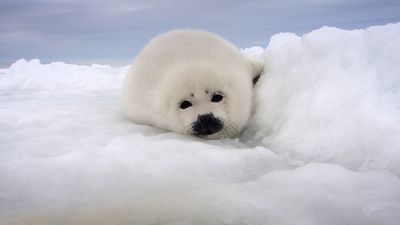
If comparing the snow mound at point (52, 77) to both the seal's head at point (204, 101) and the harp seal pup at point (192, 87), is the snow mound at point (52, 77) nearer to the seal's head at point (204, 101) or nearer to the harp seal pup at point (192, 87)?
the harp seal pup at point (192, 87)

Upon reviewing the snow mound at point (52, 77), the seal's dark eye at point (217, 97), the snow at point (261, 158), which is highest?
the snow mound at point (52, 77)

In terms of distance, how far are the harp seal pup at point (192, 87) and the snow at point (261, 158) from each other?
6.0 inches

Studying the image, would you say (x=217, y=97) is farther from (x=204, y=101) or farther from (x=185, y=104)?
(x=185, y=104)

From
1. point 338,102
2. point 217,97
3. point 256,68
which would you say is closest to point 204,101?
point 217,97

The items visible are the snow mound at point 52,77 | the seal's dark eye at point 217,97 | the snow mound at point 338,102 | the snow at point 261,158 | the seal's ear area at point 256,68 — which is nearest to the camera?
the snow at point 261,158

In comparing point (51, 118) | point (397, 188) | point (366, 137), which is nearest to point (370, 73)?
point (366, 137)

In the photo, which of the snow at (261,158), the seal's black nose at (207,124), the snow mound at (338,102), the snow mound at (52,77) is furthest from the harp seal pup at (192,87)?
the snow mound at (52,77)

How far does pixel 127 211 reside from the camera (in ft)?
6.68

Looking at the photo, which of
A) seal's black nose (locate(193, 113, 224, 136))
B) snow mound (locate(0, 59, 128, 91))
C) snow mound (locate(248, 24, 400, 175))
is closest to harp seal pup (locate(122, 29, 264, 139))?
seal's black nose (locate(193, 113, 224, 136))

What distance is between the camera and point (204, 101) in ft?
12.6

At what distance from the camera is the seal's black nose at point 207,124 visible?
374 cm

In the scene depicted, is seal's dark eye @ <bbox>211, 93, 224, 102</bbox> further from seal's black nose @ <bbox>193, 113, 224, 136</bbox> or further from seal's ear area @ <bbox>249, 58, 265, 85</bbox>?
seal's ear area @ <bbox>249, 58, 265, 85</bbox>

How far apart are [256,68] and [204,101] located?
1.03 m

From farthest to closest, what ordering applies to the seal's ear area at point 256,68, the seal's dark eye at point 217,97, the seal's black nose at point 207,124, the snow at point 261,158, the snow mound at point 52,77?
the snow mound at point 52,77, the seal's ear area at point 256,68, the seal's dark eye at point 217,97, the seal's black nose at point 207,124, the snow at point 261,158
